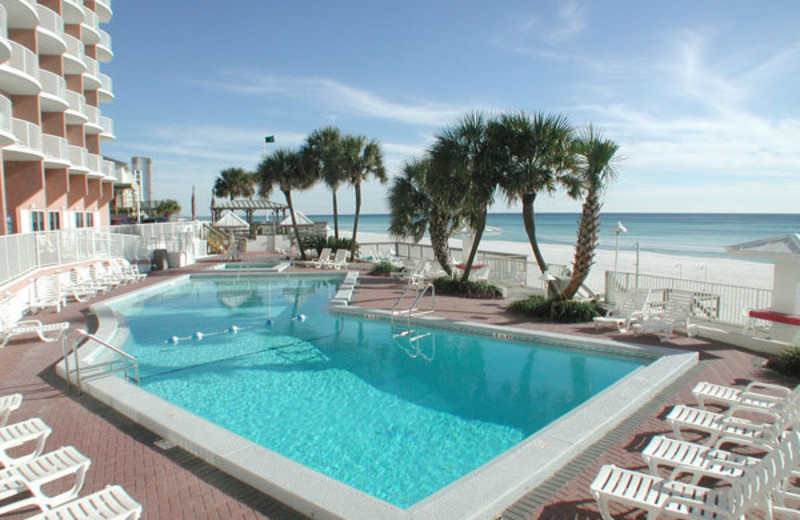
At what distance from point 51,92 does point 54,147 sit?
7.59ft

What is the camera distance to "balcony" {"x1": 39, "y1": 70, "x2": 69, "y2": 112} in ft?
69.9

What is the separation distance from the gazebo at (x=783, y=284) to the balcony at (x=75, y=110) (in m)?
27.9

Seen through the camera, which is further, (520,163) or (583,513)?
(520,163)

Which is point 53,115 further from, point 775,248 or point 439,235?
point 775,248

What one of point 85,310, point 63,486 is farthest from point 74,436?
point 85,310

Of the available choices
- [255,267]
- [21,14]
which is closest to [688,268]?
[255,267]

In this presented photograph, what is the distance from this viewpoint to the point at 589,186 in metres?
12.8

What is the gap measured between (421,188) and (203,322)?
9445 mm

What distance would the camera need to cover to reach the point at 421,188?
19375 mm

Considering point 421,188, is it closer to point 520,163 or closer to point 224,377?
point 520,163

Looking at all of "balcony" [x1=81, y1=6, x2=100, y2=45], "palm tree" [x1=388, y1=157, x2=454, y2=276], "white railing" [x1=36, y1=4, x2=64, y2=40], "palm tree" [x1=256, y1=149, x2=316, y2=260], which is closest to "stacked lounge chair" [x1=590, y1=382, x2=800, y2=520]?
"palm tree" [x1=388, y1=157, x2=454, y2=276]

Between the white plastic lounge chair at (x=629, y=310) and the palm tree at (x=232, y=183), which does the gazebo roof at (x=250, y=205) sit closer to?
the palm tree at (x=232, y=183)

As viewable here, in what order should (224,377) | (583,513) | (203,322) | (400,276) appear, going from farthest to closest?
1. (400,276)
2. (203,322)
3. (224,377)
4. (583,513)

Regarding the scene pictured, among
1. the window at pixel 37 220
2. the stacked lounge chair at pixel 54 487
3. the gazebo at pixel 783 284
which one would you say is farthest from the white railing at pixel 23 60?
the gazebo at pixel 783 284
